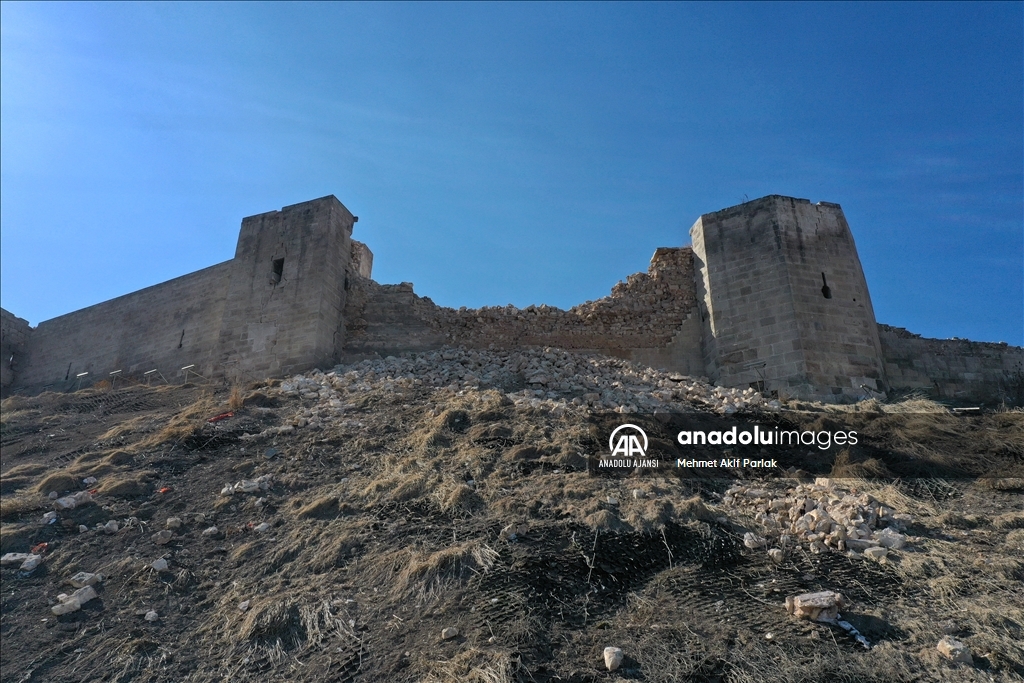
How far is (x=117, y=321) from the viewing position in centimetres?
1688

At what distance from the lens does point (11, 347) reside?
18.6m

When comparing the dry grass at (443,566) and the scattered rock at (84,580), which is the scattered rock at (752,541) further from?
the scattered rock at (84,580)

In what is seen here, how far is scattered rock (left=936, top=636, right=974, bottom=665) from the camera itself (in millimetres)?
4863

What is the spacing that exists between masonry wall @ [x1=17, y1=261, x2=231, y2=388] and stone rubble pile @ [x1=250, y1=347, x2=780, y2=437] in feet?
12.4

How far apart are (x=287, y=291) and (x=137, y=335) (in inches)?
183

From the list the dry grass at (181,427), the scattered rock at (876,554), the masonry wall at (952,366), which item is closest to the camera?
the scattered rock at (876,554)

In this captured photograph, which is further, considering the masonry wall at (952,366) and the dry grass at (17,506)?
the masonry wall at (952,366)

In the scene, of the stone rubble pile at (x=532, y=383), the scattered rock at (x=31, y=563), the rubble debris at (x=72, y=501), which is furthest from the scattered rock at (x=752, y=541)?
the rubble debris at (x=72, y=501)

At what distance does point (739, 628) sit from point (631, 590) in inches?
33.3

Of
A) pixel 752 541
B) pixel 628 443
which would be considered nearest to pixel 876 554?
pixel 752 541

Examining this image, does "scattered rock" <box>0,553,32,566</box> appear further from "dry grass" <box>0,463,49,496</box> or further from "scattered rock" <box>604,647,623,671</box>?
"scattered rock" <box>604,647,623,671</box>

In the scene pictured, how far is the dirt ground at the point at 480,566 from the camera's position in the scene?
16.7 feet

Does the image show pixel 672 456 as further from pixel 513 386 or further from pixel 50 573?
pixel 50 573

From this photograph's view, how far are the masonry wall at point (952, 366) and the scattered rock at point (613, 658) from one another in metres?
9.52
